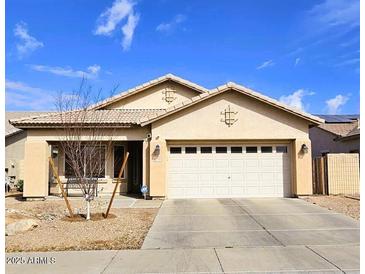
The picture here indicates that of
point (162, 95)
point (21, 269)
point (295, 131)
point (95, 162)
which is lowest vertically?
point (21, 269)

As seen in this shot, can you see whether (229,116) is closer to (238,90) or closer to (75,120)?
(238,90)

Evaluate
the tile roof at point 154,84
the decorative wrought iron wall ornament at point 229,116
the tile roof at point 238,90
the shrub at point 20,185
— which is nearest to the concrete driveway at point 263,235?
the decorative wrought iron wall ornament at point 229,116

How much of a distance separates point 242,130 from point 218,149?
1397mm

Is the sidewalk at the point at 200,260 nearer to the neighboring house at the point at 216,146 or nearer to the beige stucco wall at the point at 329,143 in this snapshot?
the neighboring house at the point at 216,146

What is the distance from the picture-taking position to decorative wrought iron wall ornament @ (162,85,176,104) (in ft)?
72.4

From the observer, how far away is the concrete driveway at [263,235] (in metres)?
7.00

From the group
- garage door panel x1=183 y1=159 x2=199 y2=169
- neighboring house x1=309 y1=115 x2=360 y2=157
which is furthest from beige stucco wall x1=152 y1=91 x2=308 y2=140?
neighboring house x1=309 y1=115 x2=360 y2=157

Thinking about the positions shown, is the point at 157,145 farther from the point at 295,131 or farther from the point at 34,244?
the point at 34,244

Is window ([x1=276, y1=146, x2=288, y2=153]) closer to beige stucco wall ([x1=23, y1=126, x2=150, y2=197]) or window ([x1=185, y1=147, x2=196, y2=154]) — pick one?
window ([x1=185, y1=147, x2=196, y2=154])

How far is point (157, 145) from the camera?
16.6 m

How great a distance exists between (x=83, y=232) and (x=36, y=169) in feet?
27.4

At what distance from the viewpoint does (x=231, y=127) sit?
1669cm

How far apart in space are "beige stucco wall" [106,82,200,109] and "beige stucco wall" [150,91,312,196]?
5417 millimetres

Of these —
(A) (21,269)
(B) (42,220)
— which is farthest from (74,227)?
(A) (21,269)
